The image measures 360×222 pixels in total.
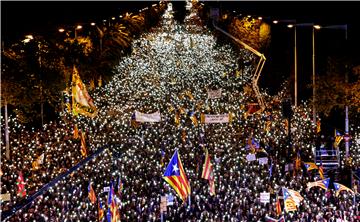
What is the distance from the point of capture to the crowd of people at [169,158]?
17.3 metres

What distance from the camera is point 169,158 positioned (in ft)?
74.5

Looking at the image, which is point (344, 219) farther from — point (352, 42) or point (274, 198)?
point (352, 42)

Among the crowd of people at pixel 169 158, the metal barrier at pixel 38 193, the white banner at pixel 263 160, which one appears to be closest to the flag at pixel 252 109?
the crowd of people at pixel 169 158

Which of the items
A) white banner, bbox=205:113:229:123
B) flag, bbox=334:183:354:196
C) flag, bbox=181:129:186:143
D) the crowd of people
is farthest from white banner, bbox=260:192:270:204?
white banner, bbox=205:113:229:123

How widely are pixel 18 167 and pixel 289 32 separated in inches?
1186

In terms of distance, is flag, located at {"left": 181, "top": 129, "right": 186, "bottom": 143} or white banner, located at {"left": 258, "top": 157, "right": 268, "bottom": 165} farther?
flag, located at {"left": 181, "top": 129, "right": 186, "bottom": 143}

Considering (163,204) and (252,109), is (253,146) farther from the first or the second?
(163,204)

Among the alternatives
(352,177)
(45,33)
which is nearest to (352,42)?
(352,177)

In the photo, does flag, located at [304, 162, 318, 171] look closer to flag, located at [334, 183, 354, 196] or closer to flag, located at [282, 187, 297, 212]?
flag, located at [334, 183, 354, 196]

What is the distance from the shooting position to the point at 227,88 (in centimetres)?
4228

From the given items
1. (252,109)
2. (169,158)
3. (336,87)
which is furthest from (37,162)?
(252,109)

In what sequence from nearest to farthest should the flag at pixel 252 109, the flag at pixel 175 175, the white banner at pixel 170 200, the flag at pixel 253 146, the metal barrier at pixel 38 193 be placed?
1. the metal barrier at pixel 38 193
2. the flag at pixel 175 175
3. the white banner at pixel 170 200
4. the flag at pixel 253 146
5. the flag at pixel 252 109

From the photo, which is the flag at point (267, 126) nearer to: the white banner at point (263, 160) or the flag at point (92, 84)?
the white banner at point (263, 160)

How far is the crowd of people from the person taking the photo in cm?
1734
